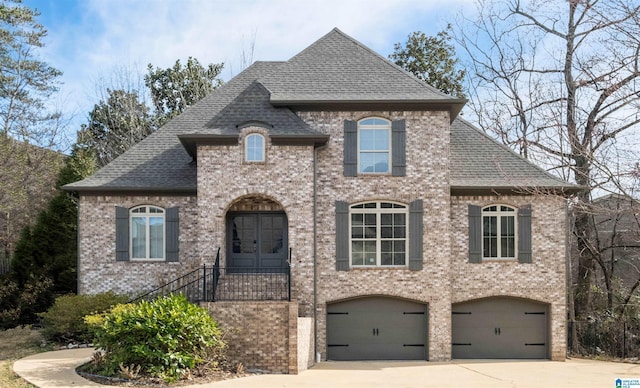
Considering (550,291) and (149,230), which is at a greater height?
(149,230)

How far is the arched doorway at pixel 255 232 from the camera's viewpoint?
54.0 ft

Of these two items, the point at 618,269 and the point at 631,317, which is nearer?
the point at 631,317

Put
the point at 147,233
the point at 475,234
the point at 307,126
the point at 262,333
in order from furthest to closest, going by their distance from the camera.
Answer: the point at 147,233 < the point at 475,234 < the point at 307,126 < the point at 262,333

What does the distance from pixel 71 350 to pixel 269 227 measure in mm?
5733

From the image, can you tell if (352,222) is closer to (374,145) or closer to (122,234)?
(374,145)

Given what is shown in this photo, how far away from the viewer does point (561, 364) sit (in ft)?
52.4

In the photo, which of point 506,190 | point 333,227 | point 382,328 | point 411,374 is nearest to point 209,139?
point 333,227

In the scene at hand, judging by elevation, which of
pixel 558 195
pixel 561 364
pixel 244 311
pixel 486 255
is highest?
pixel 558 195

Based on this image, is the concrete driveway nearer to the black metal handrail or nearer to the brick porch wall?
the brick porch wall

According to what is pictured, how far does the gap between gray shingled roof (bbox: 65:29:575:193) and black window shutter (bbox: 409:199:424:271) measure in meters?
1.20

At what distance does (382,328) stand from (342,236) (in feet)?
8.68

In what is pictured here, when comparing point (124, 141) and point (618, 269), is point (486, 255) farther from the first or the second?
point (124, 141)

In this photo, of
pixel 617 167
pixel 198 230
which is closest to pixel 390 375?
pixel 198 230

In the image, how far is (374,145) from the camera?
1630 cm
